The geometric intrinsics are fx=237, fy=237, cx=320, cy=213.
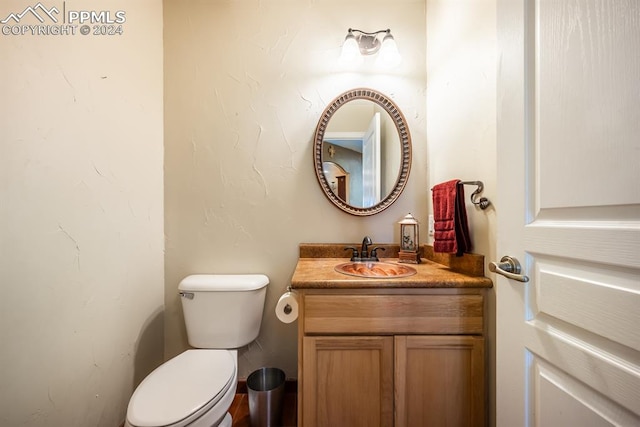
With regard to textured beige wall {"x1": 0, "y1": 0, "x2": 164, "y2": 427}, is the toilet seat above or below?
below

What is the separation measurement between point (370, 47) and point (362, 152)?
619mm

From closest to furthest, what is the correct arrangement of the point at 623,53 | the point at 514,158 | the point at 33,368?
the point at 623,53 < the point at 514,158 < the point at 33,368

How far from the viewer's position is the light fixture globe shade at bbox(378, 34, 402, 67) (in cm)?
134

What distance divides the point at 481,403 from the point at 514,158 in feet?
3.00

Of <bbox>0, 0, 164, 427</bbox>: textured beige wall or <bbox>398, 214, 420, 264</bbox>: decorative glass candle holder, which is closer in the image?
<bbox>0, 0, 164, 427</bbox>: textured beige wall

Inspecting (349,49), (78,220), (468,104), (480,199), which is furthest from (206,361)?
(349,49)

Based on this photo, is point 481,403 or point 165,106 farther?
point 165,106

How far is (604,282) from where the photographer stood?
48cm

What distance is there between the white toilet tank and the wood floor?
0.38 meters

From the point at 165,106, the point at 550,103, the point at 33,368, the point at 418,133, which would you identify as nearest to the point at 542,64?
Result: the point at 550,103

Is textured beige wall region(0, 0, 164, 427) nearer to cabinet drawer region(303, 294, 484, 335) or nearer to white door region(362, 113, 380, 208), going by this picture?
cabinet drawer region(303, 294, 484, 335)

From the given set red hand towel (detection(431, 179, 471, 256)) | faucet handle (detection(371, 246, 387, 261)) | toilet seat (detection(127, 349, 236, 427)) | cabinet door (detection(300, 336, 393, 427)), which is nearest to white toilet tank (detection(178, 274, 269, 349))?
toilet seat (detection(127, 349, 236, 427))

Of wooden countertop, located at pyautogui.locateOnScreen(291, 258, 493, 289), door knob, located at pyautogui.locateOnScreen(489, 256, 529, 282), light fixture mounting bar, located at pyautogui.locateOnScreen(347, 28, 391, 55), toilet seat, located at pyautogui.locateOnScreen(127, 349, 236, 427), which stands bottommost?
toilet seat, located at pyautogui.locateOnScreen(127, 349, 236, 427)

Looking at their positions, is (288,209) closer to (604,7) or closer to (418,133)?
(418,133)
